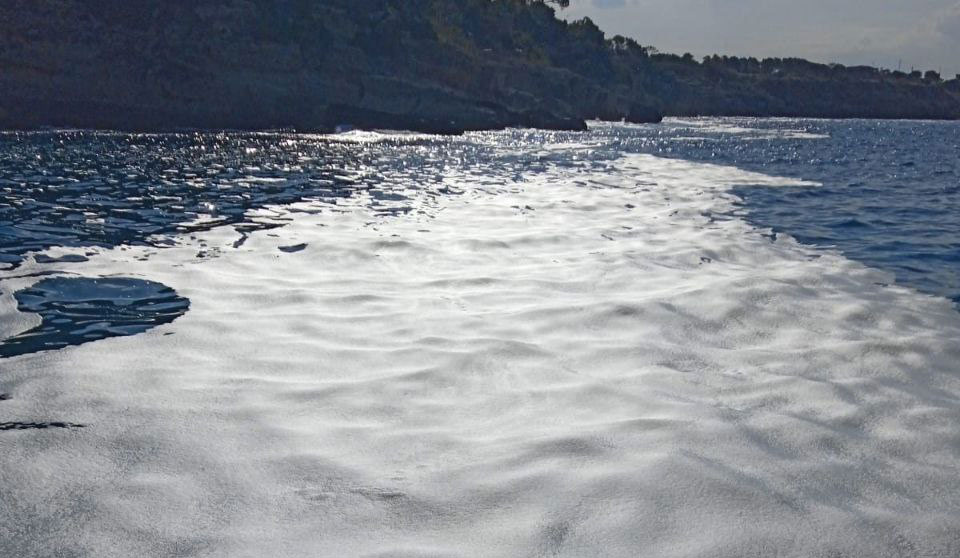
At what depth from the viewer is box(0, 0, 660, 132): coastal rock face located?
170 ft

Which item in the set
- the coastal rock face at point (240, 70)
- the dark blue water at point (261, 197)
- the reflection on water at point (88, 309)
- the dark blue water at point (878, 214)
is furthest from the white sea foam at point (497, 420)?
the coastal rock face at point (240, 70)

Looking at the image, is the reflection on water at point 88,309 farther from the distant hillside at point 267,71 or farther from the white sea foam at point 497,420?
the distant hillside at point 267,71

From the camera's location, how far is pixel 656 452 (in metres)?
3.46

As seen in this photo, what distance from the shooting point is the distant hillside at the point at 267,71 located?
52.3m

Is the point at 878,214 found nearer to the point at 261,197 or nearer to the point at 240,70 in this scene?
the point at 261,197

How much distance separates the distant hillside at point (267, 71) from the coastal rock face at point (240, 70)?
0.13 meters

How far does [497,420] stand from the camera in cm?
390

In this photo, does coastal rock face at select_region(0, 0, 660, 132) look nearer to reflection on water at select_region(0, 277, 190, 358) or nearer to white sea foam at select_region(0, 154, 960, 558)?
reflection on water at select_region(0, 277, 190, 358)

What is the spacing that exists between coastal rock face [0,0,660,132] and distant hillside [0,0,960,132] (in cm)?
13

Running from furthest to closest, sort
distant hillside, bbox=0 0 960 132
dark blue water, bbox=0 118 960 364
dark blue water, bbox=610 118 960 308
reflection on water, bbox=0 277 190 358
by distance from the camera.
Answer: distant hillside, bbox=0 0 960 132 < dark blue water, bbox=610 118 960 308 < dark blue water, bbox=0 118 960 364 < reflection on water, bbox=0 277 190 358

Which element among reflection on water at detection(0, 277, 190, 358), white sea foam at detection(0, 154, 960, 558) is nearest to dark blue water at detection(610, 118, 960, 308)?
white sea foam at detection(0, 154, 960, 558)

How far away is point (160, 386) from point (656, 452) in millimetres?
3082

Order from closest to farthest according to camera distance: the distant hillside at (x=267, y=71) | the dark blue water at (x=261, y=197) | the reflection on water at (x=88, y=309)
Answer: the reflection on water at (x=88, y=309) < the dark blue water at (x=261, y=197) < the distant hillside at (x=267, y=71)

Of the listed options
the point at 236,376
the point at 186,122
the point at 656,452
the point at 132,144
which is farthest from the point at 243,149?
the point at 656,452
